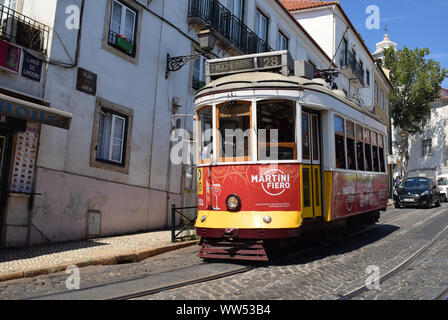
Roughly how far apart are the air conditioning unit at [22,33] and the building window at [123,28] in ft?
6.20

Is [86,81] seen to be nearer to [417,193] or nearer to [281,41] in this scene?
[281,41]

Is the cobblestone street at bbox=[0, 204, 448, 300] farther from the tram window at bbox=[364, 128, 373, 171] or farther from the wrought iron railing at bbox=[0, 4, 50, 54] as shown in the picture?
the wrought iron railing at bbox=[0, 4, 50, 54]

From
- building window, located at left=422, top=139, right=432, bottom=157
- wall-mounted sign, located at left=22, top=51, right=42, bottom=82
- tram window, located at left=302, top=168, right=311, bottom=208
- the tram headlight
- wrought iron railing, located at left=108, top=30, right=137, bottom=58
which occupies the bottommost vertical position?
the tram headlight

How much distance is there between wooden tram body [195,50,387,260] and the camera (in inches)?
249

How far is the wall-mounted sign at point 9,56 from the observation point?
7238mm

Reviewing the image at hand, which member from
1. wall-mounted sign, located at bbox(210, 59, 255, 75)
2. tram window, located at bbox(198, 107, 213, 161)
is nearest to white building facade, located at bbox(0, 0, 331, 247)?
wall-mounted sign, located at bbox(210, 59, 255, 75)

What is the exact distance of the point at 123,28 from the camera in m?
10.1

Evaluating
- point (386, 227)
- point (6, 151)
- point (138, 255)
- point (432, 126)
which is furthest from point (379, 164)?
point (432, 126)

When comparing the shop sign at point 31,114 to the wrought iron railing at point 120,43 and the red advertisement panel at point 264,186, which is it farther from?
the red advertisement panel at point 264,186

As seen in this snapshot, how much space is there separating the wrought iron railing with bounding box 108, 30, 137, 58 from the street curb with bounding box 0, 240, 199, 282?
5320 mm

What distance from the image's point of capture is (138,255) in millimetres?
7117

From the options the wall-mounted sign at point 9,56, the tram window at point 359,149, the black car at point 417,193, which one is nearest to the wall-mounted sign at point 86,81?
the wall-mounted sign at point 9,56
